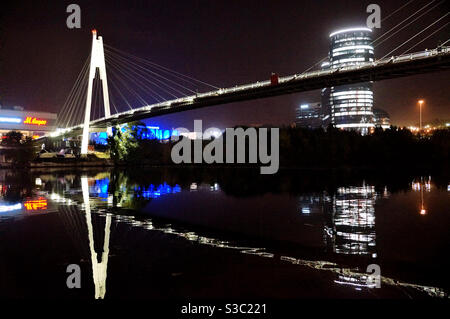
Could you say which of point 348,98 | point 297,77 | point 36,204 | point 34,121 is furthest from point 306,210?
point 348,98

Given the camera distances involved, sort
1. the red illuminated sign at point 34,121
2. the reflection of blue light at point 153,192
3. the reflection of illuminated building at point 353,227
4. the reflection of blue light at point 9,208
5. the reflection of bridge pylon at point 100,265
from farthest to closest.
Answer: the red illuminated sign at point 34,121 → the reflection of blue light at point 153,192 → the reflection of blue light at point 9,208 → the reflection of illuminated building at point 353,227 → the reflection of bridge pylon at point 100,265

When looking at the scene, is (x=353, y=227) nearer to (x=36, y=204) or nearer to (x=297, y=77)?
(x=36, y=204)

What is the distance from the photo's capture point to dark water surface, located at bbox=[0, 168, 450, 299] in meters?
6.57

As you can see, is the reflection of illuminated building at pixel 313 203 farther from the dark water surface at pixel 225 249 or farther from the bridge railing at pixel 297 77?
the bridge railing at pixel 297 77

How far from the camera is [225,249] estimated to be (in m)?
9.11

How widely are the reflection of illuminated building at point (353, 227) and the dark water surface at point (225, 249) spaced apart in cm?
3

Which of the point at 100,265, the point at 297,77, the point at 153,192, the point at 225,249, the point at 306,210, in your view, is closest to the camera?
the point at 100,265

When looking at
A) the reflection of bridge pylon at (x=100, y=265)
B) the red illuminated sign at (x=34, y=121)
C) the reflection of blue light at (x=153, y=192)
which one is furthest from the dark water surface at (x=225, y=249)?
the red illuminated sign at (x=34, y=121)

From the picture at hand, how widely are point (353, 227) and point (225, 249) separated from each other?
13.3 feet

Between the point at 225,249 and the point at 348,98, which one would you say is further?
the point at 348,98

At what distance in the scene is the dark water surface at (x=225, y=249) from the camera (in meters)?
6.57

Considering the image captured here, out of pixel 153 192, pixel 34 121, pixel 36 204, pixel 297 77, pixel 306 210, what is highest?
pixel 34 121
